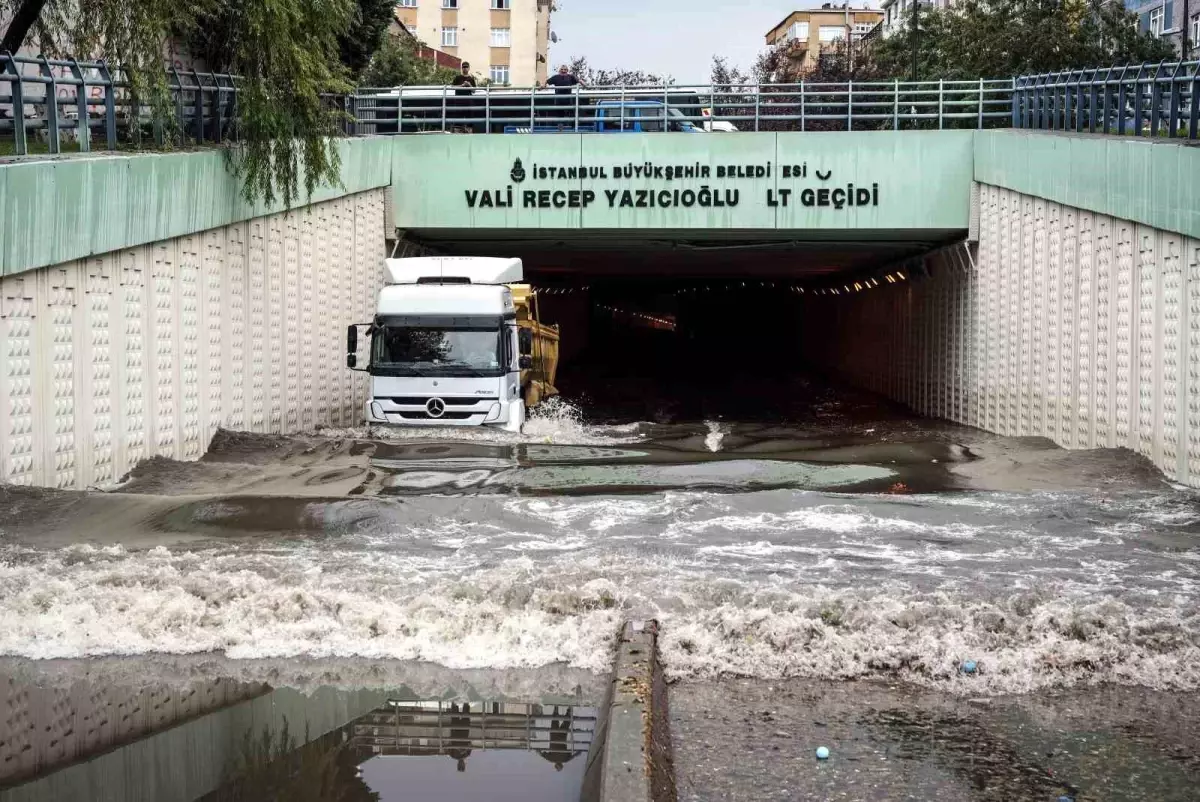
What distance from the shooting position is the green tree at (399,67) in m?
55.5

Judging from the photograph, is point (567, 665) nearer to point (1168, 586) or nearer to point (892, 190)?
point (1168, 586)

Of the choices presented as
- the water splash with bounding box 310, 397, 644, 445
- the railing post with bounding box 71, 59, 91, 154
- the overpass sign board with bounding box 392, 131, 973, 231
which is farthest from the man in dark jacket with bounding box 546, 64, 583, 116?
the railing post with bounding box 71, 59, 91, 154

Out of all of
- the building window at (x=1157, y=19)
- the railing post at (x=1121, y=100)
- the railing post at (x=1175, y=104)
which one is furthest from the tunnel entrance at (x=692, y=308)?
the building window at (x=1157, y=19)

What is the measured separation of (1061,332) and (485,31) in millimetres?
78005

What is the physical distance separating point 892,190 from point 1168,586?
18803mm

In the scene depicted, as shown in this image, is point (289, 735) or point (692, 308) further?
point (692, 308)

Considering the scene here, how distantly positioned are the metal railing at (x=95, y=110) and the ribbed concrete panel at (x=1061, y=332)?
12.4 meters

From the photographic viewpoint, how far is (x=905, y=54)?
5462 centimetres

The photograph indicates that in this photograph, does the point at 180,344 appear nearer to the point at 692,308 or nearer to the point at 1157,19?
the point at 1157,19

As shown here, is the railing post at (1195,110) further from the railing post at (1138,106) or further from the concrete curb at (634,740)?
the concrete curb at (634,740)

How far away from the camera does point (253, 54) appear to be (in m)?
20.8

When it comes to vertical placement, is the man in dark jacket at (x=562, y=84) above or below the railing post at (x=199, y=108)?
above

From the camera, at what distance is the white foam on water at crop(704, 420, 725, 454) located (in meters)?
24.0

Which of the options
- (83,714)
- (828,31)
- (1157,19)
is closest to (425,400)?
(83,714)
